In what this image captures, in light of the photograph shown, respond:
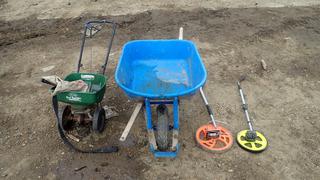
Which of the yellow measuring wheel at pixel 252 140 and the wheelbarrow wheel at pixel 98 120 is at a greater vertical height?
the wheelbarrow wheel at pixel 98 120

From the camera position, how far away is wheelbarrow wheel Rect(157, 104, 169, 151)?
3336 mm

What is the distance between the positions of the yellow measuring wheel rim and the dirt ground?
0.24 ft

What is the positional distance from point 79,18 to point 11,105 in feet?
11.1

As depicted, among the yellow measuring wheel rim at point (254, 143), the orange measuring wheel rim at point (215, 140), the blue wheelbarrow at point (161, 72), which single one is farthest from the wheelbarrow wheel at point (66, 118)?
the yellow measuring wheel rim at point (254, 143)

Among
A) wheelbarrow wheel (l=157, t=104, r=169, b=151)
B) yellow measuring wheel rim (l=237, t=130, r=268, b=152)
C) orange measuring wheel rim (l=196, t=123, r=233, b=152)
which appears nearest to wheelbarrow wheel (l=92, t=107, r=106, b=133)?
wheelbarrow wheel (l=157, t=104, r=169, b=151)

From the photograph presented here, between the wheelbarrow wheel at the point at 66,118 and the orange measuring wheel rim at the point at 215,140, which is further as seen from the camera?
the wheelbarrow wheel at the point at 66,118

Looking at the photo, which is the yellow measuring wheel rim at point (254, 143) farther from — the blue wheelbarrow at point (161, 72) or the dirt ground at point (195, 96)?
the blue wheelbarrow at point (161, 72)

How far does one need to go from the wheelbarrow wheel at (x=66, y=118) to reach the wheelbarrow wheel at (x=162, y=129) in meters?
1.26

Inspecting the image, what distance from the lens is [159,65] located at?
431 cm

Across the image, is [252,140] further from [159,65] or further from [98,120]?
[98,120]

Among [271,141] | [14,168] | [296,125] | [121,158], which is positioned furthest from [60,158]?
[296,125]

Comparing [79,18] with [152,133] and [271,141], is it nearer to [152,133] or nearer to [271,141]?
[152,133]

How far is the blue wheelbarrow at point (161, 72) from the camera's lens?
351 cm

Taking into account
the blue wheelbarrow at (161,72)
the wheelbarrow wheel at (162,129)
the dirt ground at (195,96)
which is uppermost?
the blue wheelbarrow at (161,72)
